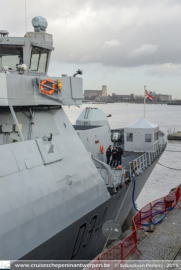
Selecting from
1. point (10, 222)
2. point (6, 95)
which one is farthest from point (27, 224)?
point (6, 95)

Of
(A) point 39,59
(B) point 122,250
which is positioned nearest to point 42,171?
(B) point 122,250

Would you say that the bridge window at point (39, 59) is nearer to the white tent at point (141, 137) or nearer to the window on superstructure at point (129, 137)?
the white tent at point (141, 137)

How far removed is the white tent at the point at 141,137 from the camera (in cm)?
2022

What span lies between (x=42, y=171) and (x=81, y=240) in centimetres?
279

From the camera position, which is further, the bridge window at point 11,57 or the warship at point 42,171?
the bridge window at point 11,57

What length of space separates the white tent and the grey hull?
9.01 m

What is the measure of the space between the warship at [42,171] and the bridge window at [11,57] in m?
0.03

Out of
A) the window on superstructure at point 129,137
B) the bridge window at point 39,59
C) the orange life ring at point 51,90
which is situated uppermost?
the bridge window at point 39,59

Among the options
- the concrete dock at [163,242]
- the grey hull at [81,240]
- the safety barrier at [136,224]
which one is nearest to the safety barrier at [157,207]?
the safety barrier at [136,224]

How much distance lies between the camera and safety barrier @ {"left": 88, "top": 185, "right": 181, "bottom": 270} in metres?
7.50

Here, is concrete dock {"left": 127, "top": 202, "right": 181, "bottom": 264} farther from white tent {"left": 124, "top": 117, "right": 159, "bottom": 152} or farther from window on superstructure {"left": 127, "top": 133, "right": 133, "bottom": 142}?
window on superstructure {"left": 127, "top": 133, "right": 133, "bottom": 142}

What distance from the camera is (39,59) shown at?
405 inches

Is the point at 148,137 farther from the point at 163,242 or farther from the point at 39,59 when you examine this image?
the point at 39,59

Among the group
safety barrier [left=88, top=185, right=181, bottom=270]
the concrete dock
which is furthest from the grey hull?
the concrete dock
